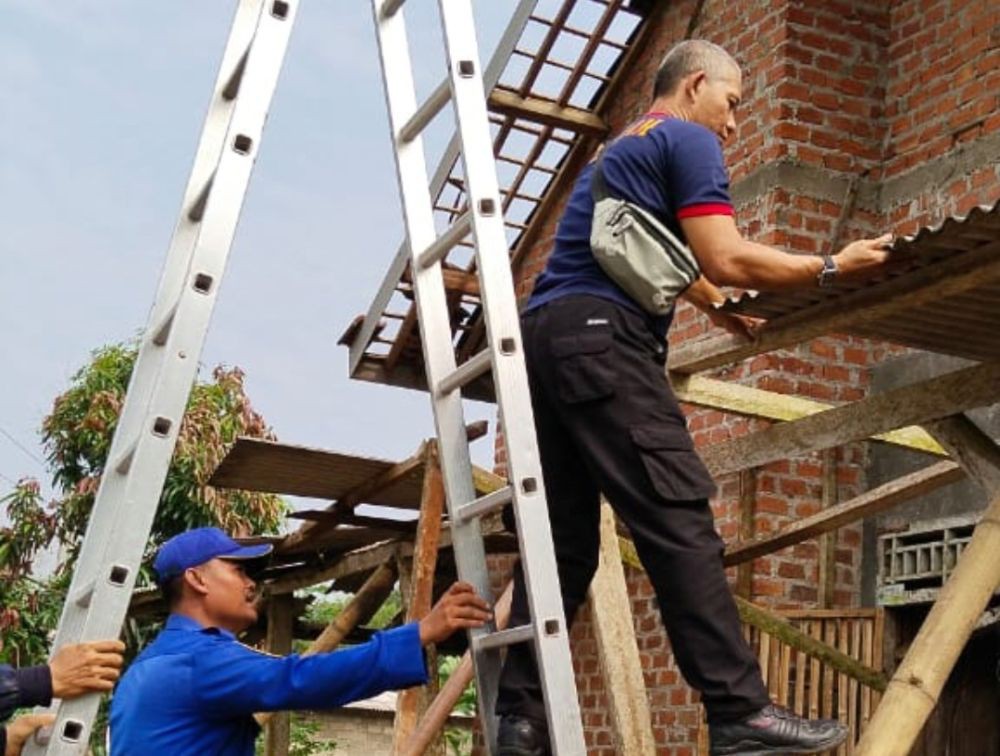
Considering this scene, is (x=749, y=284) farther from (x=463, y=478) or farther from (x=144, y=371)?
(x=144, y=371)

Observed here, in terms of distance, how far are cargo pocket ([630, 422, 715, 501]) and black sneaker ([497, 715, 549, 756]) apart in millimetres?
624

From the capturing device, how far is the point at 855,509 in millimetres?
7711

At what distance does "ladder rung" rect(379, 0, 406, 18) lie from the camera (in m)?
4.74

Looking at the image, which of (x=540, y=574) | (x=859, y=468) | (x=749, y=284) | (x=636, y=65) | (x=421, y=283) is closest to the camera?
(x=540, y=574)

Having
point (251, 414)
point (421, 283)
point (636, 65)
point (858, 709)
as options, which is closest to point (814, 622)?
point (858, 709)

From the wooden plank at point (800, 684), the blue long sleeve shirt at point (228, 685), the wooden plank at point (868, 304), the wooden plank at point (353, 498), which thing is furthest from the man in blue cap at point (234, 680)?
the wooden plank at point (800, 684)

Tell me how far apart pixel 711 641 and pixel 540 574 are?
1.33ft

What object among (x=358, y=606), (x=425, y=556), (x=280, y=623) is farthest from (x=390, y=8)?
(x=280, y=623)

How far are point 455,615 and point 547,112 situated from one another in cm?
661

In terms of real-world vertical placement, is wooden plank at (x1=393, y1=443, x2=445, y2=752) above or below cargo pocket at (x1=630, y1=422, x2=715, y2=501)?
above

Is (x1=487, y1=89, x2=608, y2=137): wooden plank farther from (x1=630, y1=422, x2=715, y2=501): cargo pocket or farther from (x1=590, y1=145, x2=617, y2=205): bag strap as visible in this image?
(x1=630, y1=422, x2=715, y2=501): cargo pocket

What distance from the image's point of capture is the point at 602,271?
433 centimetres

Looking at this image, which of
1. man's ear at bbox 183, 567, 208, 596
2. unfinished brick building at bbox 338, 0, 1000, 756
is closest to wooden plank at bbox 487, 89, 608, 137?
unfinished brick building at bbox 338, 0, 1000, 756

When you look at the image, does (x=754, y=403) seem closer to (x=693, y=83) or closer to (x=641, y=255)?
(x=693, y=83)
